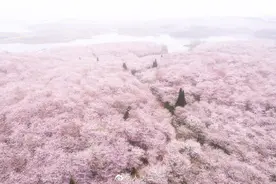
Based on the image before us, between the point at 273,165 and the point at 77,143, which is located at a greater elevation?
the point at 77,143

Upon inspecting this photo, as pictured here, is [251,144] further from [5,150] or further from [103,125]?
[5,150]


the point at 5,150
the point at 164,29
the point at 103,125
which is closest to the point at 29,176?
the point at 5,150

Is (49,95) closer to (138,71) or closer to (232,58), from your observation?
(138,71)

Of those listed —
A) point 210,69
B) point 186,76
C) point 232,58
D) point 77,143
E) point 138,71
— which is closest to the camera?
point 77,143

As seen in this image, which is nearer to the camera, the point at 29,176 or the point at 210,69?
the point at 29,176

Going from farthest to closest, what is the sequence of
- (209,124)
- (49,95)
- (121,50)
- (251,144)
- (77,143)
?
1. (121,50)
2. (49,95)
3. (209,124)
4. (251,144)
5. (77,143)

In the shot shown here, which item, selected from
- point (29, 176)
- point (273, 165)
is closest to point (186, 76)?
point (273, 165)
